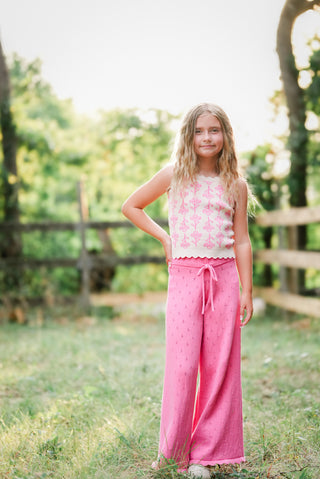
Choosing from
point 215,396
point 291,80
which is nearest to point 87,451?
point 215,396

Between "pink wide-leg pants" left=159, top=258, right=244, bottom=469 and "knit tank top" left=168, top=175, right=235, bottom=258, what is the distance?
57 millimetres

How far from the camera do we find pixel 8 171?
347 inches

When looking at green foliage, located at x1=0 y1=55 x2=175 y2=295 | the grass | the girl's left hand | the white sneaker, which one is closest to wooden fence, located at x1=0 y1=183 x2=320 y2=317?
green foliage, located at x1=0 y1=55 x2=175 y2=295

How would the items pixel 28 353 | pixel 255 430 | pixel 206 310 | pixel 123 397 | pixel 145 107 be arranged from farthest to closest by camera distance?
pixel 145 107, pixel 28 353, pixel 123 397, pixel 255 430, pixel 206 310

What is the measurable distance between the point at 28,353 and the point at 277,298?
372 cm

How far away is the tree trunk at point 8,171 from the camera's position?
8641 millimetres

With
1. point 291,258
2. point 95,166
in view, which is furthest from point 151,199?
point 95,166

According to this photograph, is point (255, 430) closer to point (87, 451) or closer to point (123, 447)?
point (123, 447)

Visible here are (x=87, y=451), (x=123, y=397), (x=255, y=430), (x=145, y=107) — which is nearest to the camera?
(x=87, y=451)

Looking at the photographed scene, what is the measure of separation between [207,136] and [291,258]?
15.4 feet

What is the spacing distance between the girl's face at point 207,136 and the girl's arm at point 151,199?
19 cm

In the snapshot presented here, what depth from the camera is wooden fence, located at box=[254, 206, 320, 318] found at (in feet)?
20.9

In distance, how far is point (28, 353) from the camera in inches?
213

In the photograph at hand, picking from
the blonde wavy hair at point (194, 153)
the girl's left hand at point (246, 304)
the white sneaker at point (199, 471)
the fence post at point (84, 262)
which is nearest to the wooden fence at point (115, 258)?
the fence post at point (84, 262)
